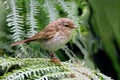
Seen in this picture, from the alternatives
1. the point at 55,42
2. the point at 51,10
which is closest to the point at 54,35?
the point at 55,42

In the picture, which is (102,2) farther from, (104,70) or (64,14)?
(104,70)

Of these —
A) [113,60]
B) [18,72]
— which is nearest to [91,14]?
[113,60]

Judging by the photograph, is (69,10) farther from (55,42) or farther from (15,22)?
(15,22)

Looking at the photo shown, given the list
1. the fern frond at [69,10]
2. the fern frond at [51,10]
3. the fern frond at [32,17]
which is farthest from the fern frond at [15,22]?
the fern frond at [69,10]

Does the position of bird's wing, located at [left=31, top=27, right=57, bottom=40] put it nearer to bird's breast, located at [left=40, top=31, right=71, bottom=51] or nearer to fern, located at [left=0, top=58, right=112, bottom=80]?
bird's breast, located at [left=40, top=31, right=71, bottom=51]

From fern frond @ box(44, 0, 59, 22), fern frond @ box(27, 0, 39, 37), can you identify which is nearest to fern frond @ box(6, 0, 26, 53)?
fern frond @ box(27, 0, 39, 37)
